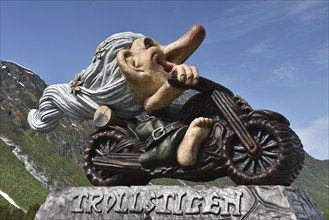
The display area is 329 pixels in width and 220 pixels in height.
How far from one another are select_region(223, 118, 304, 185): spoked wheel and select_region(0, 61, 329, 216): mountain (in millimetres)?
24453

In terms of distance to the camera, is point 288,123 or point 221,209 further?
point 288,123

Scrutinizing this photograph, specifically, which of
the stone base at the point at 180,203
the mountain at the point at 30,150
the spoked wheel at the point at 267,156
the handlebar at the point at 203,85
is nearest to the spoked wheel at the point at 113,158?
the stone base at the point at 180,203

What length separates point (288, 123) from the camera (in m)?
4.29

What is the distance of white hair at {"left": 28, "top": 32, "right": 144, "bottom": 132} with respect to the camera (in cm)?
520

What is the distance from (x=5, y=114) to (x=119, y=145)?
125 feet

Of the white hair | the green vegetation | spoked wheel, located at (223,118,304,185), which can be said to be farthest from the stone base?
the green vegetation

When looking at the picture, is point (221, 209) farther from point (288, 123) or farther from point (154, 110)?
point (154, 110)

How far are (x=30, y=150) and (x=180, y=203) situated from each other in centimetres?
3479

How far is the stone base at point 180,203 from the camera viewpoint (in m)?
3.80

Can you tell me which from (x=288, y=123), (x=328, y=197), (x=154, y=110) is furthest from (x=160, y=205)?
(x=328, y=197)

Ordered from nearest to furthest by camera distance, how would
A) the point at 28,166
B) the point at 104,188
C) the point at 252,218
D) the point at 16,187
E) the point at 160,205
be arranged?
the point at 252,218, the point at 160,205, the point at 104,188, the point at 16,187, the point at 28,166

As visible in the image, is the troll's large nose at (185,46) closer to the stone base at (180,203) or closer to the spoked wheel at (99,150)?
the spoked wheel at (99,150)

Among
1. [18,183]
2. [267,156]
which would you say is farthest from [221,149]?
[18,183]

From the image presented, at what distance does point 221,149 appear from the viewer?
4312mm
